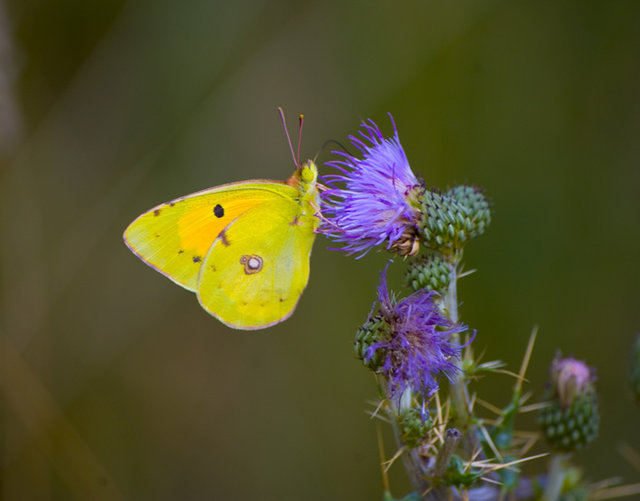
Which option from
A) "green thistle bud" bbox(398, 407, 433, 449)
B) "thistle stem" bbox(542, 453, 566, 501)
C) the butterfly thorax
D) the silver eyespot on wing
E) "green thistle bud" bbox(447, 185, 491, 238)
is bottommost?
"green thistle bud" bbox(398, 407, 433, 449)

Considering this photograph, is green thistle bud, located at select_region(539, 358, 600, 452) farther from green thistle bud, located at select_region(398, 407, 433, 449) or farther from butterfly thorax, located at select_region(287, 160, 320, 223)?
butterfly thorax, located at select_region(287, 160, 320, 223)

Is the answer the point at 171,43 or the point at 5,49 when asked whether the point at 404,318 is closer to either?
the point at 5,49

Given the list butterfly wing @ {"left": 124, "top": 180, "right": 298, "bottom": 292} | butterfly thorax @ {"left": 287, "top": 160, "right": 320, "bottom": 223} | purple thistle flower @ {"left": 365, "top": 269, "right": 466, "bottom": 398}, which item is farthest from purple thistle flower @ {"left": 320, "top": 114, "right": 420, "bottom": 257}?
butterfly wing @ {"left": 124, "top": 180, "right": 298, "bottom": 292}

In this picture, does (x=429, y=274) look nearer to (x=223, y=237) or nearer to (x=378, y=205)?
(x=378, y=205)

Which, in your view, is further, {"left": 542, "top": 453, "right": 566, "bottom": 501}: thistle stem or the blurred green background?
the blurred green background

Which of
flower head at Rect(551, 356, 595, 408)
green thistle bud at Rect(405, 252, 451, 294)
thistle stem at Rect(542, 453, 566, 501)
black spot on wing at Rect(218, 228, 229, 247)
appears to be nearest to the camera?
green thistle bud at Rect(405, 252, 451, 294)

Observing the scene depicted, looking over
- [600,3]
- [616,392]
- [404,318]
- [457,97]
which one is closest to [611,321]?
[616,392]

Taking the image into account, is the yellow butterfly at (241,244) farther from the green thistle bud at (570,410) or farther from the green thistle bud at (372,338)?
the green thistle bud at (570,410)
